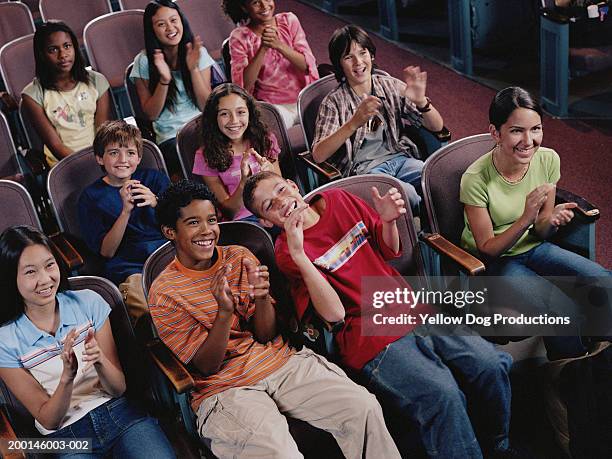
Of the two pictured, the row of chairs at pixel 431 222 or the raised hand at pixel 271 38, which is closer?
the row of chairs at pixel 431 222

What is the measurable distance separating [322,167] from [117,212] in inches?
32.4

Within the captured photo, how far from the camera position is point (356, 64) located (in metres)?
3.25

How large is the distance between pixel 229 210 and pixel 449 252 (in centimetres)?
91

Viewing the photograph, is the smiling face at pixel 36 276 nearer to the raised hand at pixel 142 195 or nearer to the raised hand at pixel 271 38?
the raised hand at pixel 142 195

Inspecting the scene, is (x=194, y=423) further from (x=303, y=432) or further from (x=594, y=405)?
(x=594, y=405)

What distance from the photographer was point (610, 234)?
3.53m

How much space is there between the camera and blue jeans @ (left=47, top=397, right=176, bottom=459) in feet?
7.36

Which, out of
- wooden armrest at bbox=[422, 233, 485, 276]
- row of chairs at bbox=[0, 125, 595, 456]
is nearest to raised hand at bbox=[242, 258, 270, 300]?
row of chairs at bbox=[0, 125, 595, 456]

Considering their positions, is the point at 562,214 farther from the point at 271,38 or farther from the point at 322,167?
the point at 271,38

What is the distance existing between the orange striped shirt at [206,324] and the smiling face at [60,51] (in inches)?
62.3

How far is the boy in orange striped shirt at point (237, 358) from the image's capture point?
2219mm

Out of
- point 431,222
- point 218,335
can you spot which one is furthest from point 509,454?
point 218,335

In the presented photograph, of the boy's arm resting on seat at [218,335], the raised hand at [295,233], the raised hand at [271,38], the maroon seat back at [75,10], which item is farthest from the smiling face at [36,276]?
the maroon seat back at [75,10]

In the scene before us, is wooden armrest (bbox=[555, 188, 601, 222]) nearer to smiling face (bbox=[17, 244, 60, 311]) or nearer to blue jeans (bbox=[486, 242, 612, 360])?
blue jeans (bbox=[486, 242, 612, 360])
